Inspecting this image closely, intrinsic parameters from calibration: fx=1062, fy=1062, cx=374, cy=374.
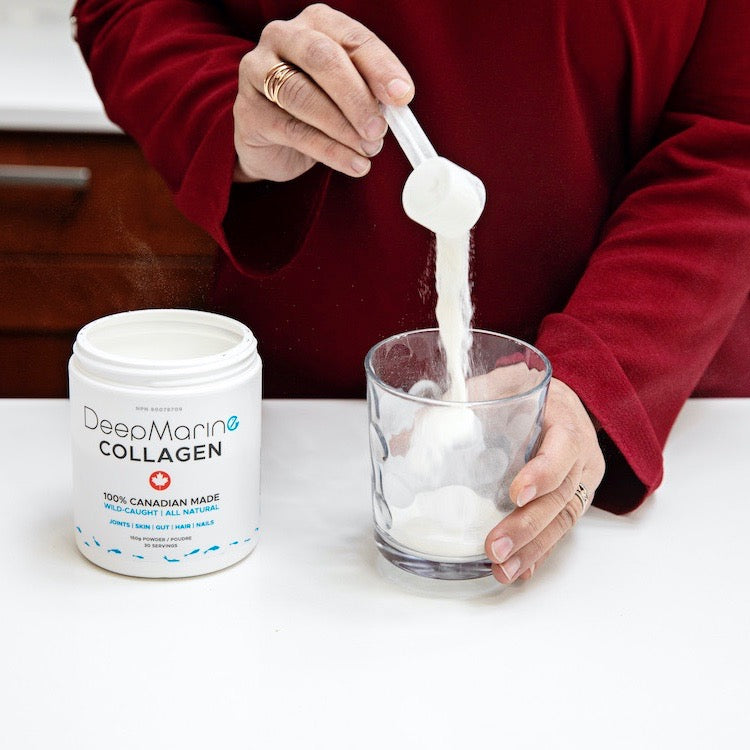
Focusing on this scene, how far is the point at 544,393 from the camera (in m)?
0.50

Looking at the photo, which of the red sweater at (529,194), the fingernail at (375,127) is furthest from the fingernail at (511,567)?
the fingernail at (375,127)

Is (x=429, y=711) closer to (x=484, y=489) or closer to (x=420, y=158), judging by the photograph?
(x=484, y=489)

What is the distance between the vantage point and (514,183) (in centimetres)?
71

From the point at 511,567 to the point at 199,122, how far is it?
338 millimetres

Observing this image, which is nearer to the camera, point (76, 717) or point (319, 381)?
point (76, 717)

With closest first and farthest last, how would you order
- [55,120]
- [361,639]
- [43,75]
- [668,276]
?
1. [361,639]
2. [668,276]
3. [55,120]
4. [43,75]

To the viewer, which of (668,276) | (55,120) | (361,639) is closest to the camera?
(361,639)

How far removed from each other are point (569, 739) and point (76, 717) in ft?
0.61

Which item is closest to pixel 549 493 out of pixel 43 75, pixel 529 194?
pixel 529 194

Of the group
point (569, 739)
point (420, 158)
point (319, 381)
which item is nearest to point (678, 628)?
point (569, 739)

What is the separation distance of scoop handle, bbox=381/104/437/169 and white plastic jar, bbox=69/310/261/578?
117mm

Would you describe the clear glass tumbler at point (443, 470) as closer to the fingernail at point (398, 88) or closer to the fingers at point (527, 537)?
the fingers at point (527, 537)

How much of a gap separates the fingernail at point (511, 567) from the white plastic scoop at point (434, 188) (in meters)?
0.16

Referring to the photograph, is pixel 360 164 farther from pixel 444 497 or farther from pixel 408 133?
pixel 444 497
